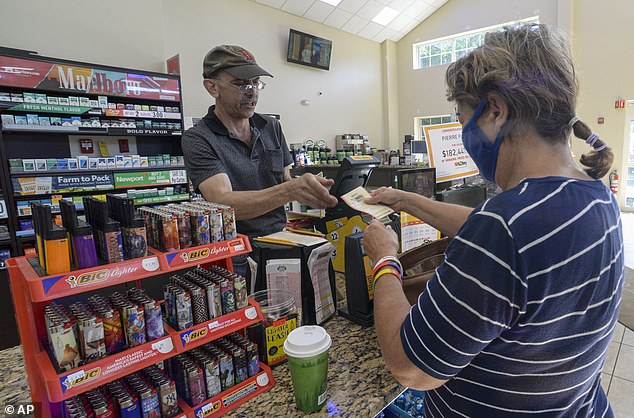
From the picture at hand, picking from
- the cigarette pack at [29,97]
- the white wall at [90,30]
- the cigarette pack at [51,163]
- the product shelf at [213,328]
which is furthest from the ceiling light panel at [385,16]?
the product shelf at [213,328]

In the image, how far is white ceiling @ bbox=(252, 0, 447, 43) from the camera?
22.6 feet

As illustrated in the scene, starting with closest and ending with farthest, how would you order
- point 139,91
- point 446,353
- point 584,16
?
point 446,353 < point 139,91 < point 584,16

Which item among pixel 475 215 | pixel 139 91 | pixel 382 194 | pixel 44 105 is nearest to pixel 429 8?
pixel 139 91

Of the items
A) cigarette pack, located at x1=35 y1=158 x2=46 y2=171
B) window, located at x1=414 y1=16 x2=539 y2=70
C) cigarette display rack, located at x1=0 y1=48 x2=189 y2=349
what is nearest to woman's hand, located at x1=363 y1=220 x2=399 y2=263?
cigarette display rack, located at x1=0 y1=48 x2=189 y2=349

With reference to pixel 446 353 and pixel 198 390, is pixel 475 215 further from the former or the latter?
pixel 198 390

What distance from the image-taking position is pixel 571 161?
0.74 meters

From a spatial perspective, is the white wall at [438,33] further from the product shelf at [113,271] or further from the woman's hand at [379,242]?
the product shelf at [113,271]

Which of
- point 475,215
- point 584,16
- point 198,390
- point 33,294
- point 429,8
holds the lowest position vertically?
point 198,390

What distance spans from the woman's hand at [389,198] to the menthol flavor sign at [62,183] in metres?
3.44

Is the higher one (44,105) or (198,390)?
(44,105)

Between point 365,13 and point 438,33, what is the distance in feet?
7.63

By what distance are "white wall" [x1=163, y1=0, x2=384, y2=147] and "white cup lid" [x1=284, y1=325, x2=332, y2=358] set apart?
5267 mm

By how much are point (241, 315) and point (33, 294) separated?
0.46 meters

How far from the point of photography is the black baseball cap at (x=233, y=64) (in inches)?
66.4
